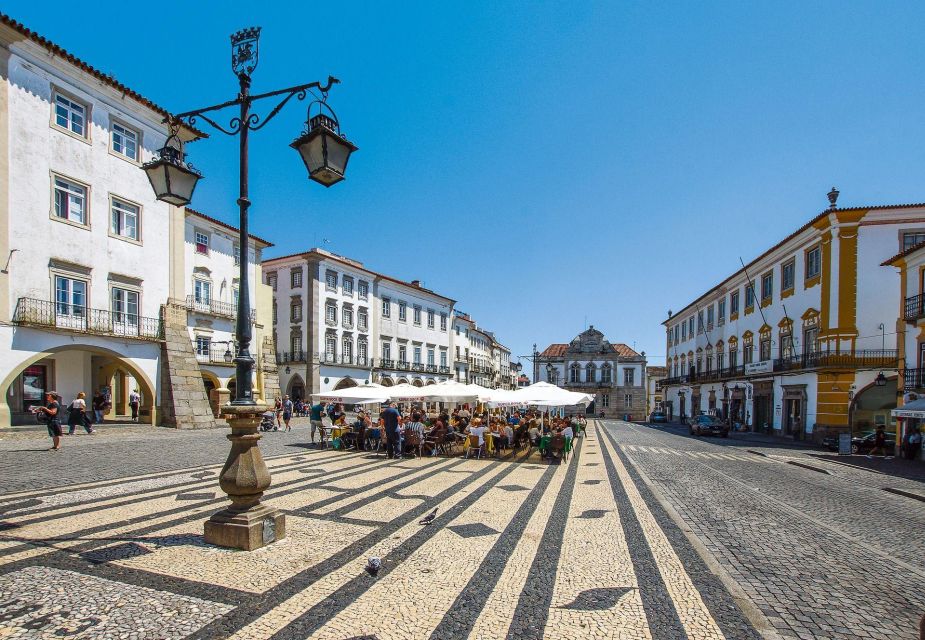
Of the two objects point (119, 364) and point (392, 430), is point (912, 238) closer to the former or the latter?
point (392, 430)

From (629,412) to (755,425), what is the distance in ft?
104

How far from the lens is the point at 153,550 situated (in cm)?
488

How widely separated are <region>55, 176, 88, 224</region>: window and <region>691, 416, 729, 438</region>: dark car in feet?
105

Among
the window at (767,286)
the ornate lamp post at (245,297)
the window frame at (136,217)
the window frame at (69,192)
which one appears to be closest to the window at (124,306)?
the window frame at (136,217)

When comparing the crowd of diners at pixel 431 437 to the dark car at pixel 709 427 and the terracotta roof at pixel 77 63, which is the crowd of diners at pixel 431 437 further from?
the dark car at pixel 709 427

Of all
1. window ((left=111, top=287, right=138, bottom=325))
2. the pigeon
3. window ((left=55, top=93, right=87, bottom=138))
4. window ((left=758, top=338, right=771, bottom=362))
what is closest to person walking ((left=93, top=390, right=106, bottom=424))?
window ((left=111, top=287, right=138, bottom=325))

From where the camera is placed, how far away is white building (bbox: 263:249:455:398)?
3650 centimetres

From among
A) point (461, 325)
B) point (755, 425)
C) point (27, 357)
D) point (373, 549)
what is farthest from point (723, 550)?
point (461, 325)

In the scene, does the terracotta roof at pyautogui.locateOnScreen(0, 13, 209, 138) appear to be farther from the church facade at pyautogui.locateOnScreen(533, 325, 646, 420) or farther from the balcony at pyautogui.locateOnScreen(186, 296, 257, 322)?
the church facade at pyautogui.locateOnScreen(533, 325, 646, 420)

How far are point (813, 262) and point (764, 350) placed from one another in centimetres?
762

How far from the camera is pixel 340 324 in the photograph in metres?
38.8

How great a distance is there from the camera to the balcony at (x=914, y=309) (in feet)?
57.9

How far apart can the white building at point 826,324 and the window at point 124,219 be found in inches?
1266

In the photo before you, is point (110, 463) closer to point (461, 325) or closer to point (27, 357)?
point (27, 357)
